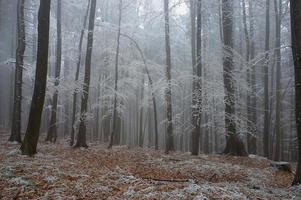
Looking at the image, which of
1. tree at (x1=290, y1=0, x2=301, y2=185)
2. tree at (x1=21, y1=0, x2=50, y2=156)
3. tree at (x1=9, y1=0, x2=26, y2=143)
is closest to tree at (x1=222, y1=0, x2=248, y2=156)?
tree at (x1=290, y1=0, x2=301, y2=185)

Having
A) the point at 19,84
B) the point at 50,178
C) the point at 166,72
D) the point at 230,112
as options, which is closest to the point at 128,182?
the point at 50,178

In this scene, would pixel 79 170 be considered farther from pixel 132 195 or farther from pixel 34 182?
pixel 132 195

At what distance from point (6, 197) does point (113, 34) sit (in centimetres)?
1580

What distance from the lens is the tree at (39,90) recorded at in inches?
461

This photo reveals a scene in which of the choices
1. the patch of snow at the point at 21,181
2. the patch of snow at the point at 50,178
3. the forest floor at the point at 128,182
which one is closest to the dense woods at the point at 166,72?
the patch of snow at the point at 21,181

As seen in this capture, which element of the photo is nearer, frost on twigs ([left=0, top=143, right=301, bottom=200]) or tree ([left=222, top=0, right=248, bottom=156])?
frost on twigs ([left=0, top=143, right=301, bottom=200])

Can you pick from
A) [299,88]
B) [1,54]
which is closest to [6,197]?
[299,88]

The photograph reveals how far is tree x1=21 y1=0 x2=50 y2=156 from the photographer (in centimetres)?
1171

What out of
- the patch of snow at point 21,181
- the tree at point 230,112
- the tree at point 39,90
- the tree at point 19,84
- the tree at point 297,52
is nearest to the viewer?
the patch of snow at point 21,181

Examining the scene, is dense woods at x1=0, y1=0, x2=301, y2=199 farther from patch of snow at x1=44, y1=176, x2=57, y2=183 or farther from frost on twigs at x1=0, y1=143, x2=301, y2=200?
patch of snow at x1=44, y1=176, x2=57, y2=183

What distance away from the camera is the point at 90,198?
682cm

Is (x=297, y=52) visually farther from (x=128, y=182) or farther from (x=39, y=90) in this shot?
(x=39, y=90)

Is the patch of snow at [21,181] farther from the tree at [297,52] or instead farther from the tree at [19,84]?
the tree at [19,84]

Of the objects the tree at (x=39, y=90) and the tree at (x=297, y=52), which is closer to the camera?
the tree at (x=297, y=52)
